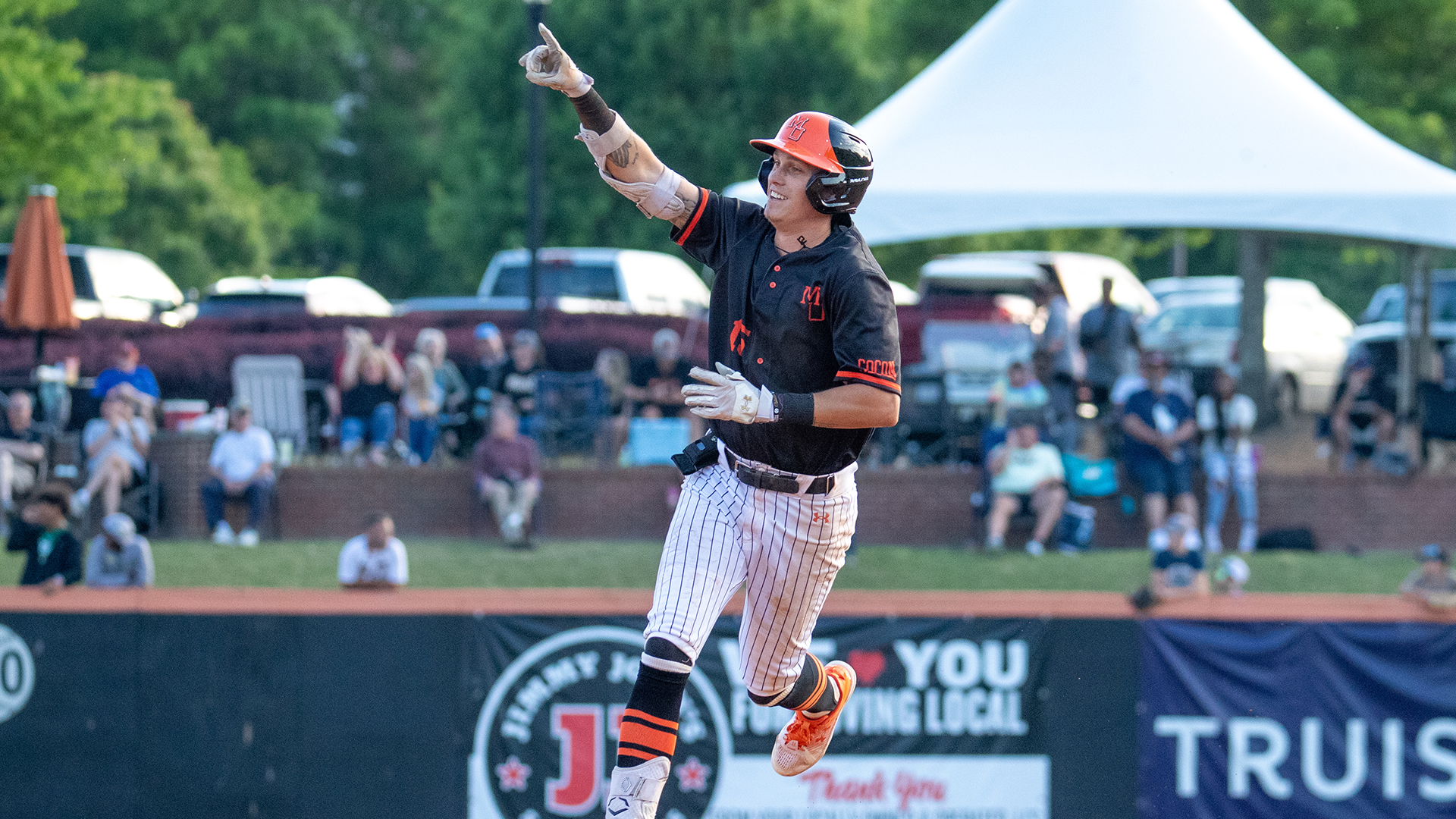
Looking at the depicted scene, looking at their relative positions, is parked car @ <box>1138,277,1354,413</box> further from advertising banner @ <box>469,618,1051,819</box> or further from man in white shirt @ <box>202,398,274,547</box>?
advertising banner @ <box>469,618,1051,819</box>

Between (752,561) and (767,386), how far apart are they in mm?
636

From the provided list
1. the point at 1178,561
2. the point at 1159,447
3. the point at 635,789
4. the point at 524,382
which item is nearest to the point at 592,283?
the point at 524,382

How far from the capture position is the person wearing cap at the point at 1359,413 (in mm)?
16047

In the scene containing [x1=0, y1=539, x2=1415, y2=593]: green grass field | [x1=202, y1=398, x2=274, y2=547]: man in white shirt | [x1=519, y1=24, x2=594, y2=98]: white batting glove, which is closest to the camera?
[x1=519, y1=24, x2=594, y2=98]: white batting glove

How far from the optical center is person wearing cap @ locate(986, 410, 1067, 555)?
45.8ft

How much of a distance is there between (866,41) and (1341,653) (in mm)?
21223

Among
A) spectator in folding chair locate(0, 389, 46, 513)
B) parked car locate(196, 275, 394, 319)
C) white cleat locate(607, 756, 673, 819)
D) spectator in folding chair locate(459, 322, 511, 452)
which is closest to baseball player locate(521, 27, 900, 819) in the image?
white cleat locate(607, 756, 673, 819)

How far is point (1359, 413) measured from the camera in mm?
16344

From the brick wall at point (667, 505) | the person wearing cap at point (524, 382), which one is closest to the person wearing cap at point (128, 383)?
the brick wall at point (667, 505)

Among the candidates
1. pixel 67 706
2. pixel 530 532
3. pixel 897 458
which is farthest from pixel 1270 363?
pixel 67 706

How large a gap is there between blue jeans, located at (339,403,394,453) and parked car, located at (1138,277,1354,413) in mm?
8100

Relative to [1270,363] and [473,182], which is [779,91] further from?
[1270,363]

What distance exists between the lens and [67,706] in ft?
31.0

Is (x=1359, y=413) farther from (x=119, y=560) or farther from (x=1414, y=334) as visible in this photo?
(x=119, y=560)
